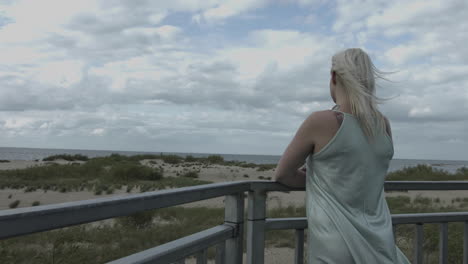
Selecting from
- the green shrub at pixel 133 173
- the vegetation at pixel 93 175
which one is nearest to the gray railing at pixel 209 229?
the vegetation at pixel 93 175

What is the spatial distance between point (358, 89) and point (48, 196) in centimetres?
1804

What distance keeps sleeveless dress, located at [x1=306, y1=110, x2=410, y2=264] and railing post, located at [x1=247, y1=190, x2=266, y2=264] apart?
329mm

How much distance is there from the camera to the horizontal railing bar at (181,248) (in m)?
1.47

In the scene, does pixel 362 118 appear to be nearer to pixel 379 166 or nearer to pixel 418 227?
pixel 379 166

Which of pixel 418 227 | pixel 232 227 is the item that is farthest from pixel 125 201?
pixel 418 227

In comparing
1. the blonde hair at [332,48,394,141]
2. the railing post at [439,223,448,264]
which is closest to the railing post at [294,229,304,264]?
the blonde hair at [332,48,394,141]

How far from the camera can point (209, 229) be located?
6.64ft

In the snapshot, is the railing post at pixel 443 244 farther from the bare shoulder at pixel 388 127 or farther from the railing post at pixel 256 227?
the railing post at pixel 256 227

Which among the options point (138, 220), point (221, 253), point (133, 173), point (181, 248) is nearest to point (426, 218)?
point (221, 253)

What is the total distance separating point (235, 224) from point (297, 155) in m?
0.47

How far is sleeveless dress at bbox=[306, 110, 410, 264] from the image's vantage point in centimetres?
192

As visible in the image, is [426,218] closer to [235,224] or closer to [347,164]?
[347,164]

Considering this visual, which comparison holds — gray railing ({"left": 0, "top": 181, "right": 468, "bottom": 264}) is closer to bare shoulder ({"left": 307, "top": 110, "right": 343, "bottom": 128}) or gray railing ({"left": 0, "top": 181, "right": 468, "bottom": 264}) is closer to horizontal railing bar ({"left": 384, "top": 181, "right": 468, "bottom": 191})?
horizontal railing bar ({"left": 384, "top": 181, "right": 468, "bottom": 191})

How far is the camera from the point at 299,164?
2.08 m
